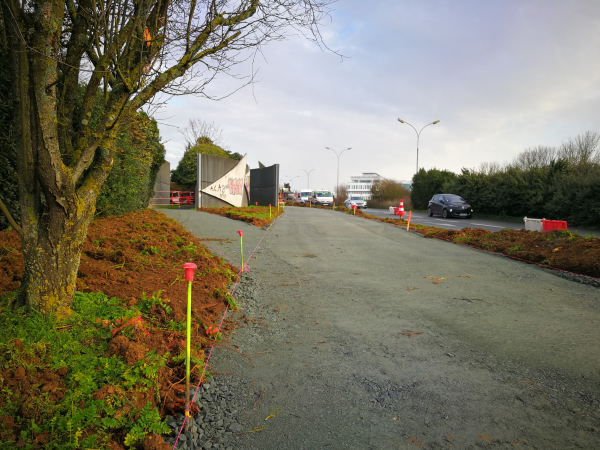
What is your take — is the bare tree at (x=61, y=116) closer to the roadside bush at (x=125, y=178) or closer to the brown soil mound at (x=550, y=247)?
the roadside bush at (x=125, y=178)

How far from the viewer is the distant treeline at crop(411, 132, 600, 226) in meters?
20.6

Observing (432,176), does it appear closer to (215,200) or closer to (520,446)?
(215,200)

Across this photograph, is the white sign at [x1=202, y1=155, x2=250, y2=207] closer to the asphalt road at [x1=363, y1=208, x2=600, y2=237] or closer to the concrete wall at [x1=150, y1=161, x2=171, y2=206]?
the concrete wall at [x1=150, y1=161, x2=171, y2=206]

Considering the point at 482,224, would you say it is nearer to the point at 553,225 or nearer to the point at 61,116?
the point at 553,225

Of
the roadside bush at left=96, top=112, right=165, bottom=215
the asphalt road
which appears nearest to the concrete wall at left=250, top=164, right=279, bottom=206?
the asphalt road

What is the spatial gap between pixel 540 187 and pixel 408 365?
85.1 ft

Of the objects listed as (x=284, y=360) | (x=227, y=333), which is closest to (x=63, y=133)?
(x=227, y=333)

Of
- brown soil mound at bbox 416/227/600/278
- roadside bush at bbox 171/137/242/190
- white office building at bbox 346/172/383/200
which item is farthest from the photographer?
white office building at bbox 346/172/383/200

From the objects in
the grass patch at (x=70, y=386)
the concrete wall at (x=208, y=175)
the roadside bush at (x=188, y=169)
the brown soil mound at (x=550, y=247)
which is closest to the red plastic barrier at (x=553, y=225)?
the brown soil mound at (x=550, y=247)

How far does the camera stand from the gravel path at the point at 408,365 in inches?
112

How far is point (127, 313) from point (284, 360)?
1.62m

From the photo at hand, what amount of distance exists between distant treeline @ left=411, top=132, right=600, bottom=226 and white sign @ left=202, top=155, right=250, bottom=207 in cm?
1845

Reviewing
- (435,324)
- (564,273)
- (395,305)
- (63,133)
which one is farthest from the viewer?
(564,273)

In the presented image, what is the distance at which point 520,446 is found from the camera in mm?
2668
